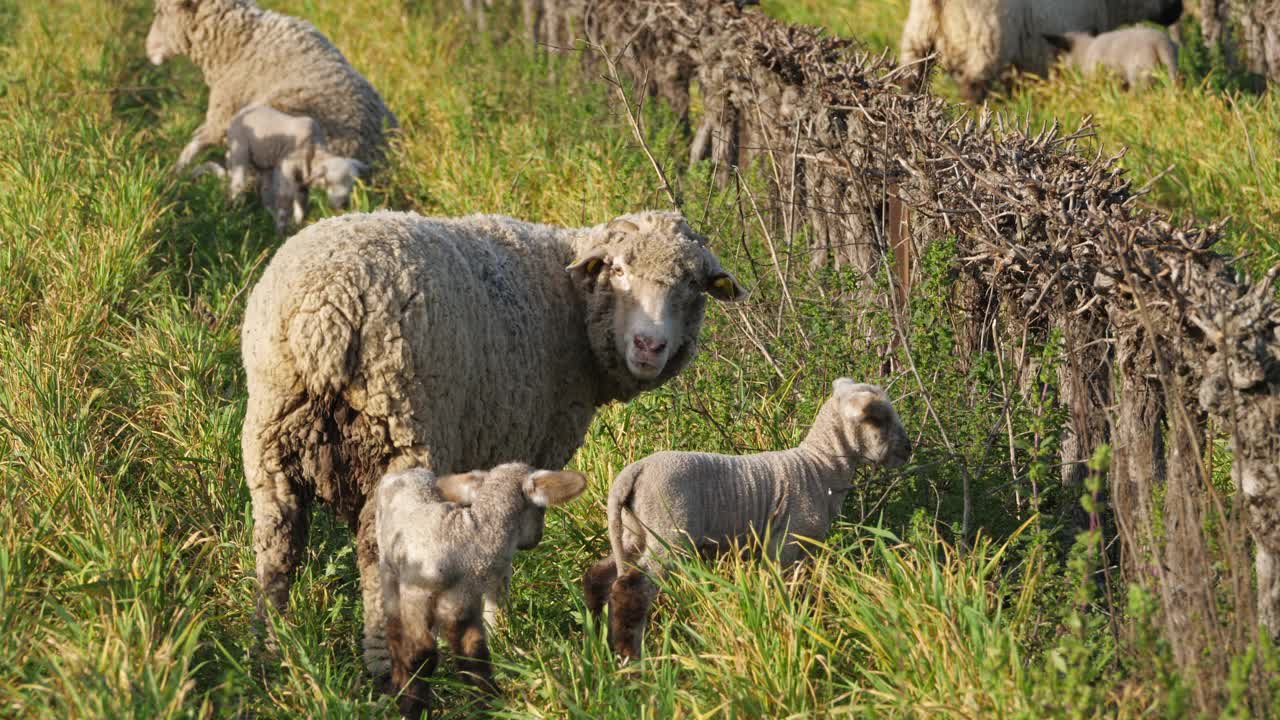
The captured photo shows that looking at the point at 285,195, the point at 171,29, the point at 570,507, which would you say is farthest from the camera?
the point at 171,29

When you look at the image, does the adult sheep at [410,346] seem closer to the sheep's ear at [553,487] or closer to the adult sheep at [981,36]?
the sheep's ear at [553,487]

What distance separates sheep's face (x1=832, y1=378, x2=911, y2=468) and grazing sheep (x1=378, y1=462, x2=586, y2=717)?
108 cm

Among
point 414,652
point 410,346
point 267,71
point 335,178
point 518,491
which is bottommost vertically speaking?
point 414,652

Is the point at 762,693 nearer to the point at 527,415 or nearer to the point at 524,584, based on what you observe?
the point at 524,584

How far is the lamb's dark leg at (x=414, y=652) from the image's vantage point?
3621 millimetres

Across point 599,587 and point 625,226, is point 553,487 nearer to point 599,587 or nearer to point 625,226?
point 599,587

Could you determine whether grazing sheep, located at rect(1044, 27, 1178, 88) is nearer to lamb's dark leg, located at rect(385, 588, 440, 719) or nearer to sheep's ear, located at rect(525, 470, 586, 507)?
sheep's ear, located at rect(525, 470, 586, 507)

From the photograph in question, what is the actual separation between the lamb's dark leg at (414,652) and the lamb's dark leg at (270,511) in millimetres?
580

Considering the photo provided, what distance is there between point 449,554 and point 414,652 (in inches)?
12.4

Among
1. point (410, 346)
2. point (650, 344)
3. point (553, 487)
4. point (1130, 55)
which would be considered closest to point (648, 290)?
point (650, 344)

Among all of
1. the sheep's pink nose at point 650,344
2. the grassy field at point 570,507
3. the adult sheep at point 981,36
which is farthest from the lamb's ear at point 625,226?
the adult sheep at point 981,36

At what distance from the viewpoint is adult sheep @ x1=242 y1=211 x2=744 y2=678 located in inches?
156

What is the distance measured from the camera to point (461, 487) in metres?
3.74

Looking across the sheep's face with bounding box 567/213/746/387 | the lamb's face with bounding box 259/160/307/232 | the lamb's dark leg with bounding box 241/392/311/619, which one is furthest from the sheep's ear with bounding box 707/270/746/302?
the lamb's face with bounding box 259/160/307/232
